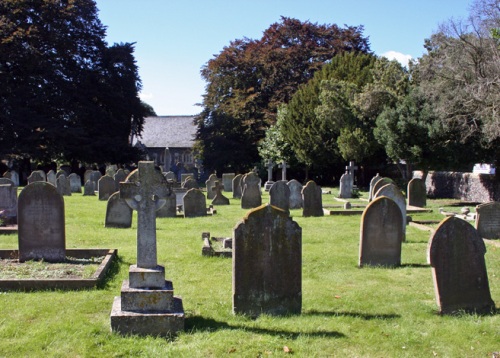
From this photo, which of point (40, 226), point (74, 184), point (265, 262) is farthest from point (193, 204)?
point (74, 184)

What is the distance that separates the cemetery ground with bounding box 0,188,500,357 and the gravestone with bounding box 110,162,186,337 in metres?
0.17

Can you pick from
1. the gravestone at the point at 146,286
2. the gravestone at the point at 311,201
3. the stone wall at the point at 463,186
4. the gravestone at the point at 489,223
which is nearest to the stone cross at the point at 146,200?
the gravestone at the point at 146,286

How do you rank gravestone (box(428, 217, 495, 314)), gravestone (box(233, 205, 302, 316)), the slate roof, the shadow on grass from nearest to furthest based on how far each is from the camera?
the shadow on grass, gravestone (box(233, 205, 302, 316)), gravestone (box(428, 217, 495, 314)), the slate roof

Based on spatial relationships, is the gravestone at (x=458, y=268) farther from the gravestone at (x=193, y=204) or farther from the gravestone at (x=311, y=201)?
the gravestone at (x=193, y=204)

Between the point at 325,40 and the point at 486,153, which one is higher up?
the point at 325,40

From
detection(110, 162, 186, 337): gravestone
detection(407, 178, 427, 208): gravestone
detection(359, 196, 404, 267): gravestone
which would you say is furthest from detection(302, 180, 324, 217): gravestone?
detection(110, 162, 186, 337): gravestone

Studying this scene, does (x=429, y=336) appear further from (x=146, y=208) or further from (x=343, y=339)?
(x=146, y=208)

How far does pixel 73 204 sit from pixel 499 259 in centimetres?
1787

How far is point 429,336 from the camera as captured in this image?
247 inches

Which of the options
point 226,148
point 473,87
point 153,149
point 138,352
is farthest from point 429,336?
point 153,149

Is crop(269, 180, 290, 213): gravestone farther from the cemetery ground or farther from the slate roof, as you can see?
the slate roof

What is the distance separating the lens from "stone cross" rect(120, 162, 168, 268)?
6.73 meters

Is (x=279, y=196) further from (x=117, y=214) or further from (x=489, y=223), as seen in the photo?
(x=489, y=223)

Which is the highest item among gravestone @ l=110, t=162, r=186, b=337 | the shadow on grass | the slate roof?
the slate roof
